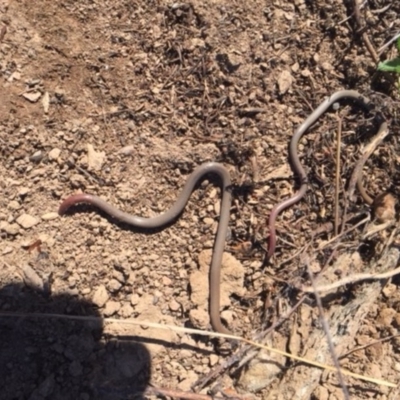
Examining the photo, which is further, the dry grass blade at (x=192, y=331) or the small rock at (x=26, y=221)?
the small rock at (x=26, y=221)

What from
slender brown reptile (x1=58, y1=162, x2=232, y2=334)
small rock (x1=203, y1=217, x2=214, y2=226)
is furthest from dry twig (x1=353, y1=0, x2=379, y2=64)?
small rock (x1=203, y1=217, x2=214, y2=226)

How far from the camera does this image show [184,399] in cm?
438

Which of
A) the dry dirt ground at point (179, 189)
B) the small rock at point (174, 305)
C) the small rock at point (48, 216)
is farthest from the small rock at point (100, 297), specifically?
the small rock at point (48, 216)

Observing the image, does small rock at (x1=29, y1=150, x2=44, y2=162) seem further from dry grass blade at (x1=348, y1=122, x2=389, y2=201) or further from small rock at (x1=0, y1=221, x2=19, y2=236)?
dry grass blade at (x1=348, y1=122, x2=389, y2=201)

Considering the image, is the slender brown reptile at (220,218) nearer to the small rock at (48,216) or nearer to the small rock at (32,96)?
the small rock at (48,216)

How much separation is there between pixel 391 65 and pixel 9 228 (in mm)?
3338

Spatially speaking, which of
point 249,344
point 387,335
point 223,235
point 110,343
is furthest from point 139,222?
point 387,335

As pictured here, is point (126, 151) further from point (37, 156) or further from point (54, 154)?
point (37, 156)

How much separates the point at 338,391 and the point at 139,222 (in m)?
2.11

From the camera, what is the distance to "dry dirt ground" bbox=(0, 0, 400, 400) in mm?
4336

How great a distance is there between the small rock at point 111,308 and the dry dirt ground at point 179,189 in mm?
18

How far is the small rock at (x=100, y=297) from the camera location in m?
4.37

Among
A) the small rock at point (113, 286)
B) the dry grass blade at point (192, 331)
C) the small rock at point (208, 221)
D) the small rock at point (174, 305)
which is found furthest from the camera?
the small rock at point (208, 221)

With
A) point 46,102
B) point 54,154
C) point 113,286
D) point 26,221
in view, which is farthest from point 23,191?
point 113,286
